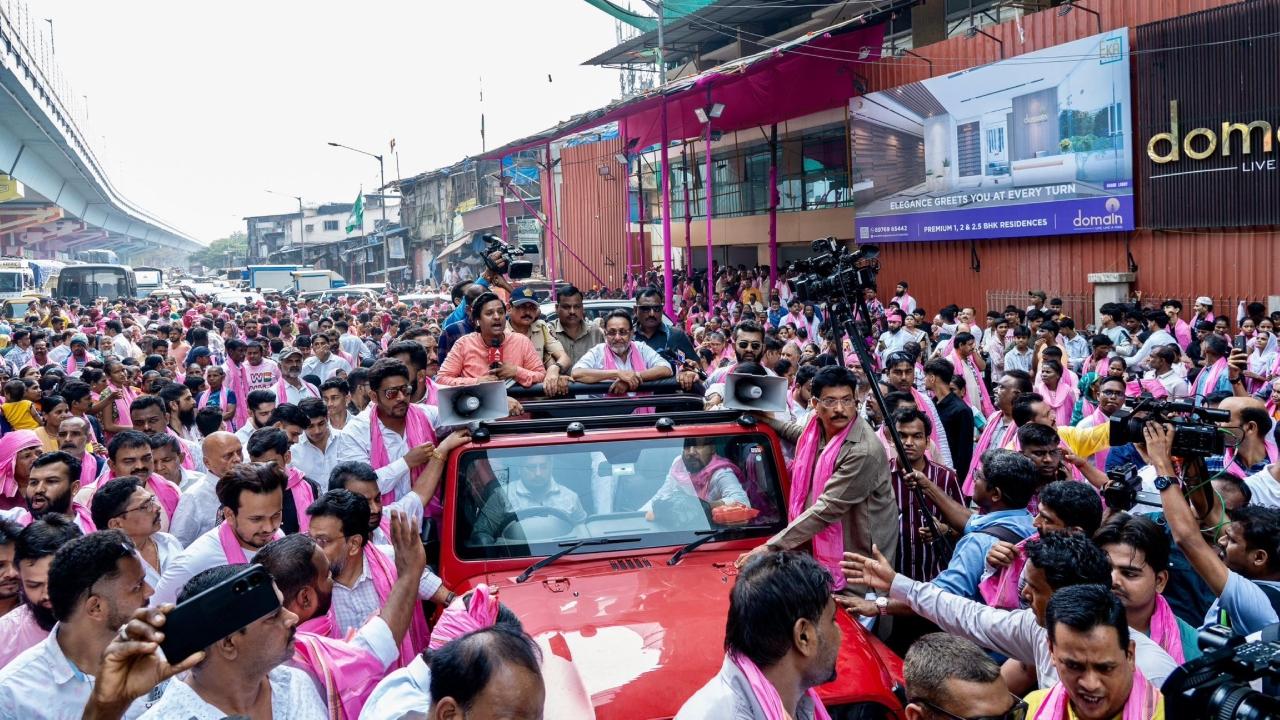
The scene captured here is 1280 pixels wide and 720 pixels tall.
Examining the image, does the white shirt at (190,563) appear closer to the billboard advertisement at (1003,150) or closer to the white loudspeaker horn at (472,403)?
the white loudspeaker horn at (472,403)

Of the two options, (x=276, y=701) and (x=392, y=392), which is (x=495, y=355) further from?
(x=276, y=701)

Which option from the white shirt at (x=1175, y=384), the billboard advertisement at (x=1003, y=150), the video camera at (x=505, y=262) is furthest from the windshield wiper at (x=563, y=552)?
the billboard advertisement at (x=1003, y=150)

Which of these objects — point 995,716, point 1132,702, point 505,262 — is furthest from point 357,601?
point 505,262

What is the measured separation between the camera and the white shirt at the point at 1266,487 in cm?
527

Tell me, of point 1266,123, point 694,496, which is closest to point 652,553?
point 694,496

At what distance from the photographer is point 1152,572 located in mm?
3428

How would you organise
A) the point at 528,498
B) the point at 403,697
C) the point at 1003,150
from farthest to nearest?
Answer: the point at 1003,150 → the point at 528,498 → the point at 403,697

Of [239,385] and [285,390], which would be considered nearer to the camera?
[285,390]

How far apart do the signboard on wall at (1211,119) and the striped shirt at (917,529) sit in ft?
38.6

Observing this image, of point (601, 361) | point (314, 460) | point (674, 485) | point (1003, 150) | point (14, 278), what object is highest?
point (1003, 150)

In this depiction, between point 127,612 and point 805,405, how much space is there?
18.3 feet

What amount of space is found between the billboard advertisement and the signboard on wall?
41cm

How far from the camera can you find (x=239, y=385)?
11.5 metres

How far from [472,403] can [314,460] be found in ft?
8.58
